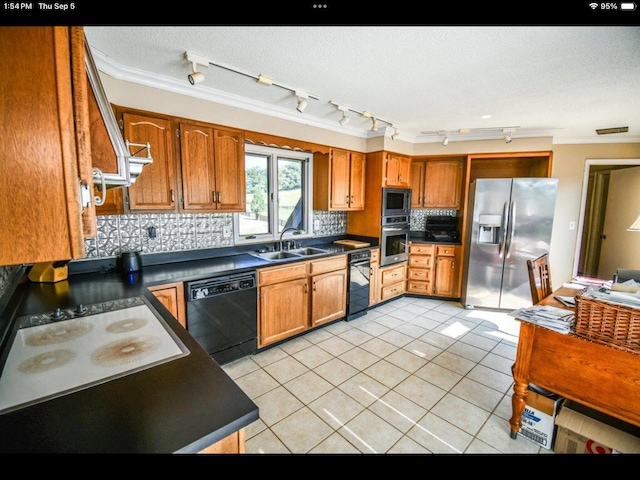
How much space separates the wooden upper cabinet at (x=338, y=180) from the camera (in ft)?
11.7

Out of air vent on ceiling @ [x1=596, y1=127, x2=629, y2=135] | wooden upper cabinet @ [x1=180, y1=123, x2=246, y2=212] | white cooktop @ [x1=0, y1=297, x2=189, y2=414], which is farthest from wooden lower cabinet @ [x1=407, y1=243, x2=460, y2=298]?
white cooktop @ [x1=0, y1=297, x2=189, y2=414]

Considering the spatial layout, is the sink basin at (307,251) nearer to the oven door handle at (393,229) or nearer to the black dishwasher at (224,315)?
the black dishwasher at (224,315)

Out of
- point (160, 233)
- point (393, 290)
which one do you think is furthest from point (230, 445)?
point (393, 290)

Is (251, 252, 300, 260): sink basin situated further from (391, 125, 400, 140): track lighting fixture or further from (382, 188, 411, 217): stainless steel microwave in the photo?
(391, 125, 400, 140): track lighting fixture

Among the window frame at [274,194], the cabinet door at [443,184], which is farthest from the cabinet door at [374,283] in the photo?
the cabinet door at [443,184]

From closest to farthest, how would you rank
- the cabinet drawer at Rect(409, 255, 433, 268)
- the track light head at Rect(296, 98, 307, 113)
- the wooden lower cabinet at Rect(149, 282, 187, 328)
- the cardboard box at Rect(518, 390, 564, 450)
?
the cardboard box at Rect(518, 390, 564, 450) → the wooden lower cabinet at Rect(149, 282, 187, 328) → the track light head at Rect(296, 98, 307, 113) → the cabinet drawer at Rect(409, 255, 433, 268)

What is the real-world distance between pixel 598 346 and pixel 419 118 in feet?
9.12

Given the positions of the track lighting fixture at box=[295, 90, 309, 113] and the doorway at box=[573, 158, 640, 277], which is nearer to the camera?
the track lighting fixture at box=[295, 90, 309, 113]

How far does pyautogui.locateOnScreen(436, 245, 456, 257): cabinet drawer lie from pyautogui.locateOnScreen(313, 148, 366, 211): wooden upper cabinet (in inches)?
54.7

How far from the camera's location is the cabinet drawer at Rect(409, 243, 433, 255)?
421cm

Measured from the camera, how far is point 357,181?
12.7 ft

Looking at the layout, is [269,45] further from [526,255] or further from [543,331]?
[526,255]

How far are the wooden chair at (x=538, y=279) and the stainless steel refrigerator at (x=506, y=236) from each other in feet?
4.78
